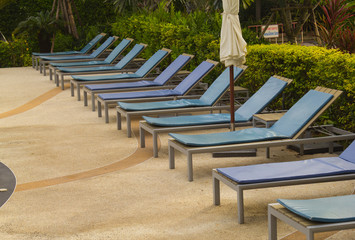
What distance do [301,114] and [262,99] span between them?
1138 millimetres


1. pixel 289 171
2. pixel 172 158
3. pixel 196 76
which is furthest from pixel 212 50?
pixel 289 171

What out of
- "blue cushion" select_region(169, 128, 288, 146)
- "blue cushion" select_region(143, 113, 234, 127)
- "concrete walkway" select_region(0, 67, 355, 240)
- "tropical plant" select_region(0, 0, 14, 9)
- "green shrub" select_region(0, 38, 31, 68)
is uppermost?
"tropical plant" select_region(0, 0, 14, 9)

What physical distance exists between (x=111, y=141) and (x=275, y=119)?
2598 millimetres

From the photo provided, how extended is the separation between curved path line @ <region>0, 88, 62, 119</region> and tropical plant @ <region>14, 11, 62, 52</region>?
7208mm

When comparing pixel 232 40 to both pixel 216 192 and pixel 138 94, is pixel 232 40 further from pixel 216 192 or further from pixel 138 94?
pixel 138 94

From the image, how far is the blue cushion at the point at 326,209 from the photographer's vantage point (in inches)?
156

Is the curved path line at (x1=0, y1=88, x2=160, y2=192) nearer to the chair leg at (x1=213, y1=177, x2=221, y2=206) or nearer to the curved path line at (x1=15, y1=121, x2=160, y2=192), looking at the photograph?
the curved path line at (x1=15, y1=121, x2=160, y2=192)

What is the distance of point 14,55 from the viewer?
21031mm

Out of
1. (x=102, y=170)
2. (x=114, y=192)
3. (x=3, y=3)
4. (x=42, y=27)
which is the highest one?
(x=3, y=3)

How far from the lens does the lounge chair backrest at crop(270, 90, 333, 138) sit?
6652 mm

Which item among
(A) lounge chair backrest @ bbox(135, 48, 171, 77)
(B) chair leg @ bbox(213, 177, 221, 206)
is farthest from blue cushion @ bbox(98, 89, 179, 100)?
(B) chair leg @ bbox(213, 177, 221, 206)

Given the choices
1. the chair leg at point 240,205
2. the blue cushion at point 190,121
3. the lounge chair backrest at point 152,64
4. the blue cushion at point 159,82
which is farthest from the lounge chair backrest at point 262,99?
the lounge chair backrest at point 152,64

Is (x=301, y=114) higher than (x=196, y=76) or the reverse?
the reverse

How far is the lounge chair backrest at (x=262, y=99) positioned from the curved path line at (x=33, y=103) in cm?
515
